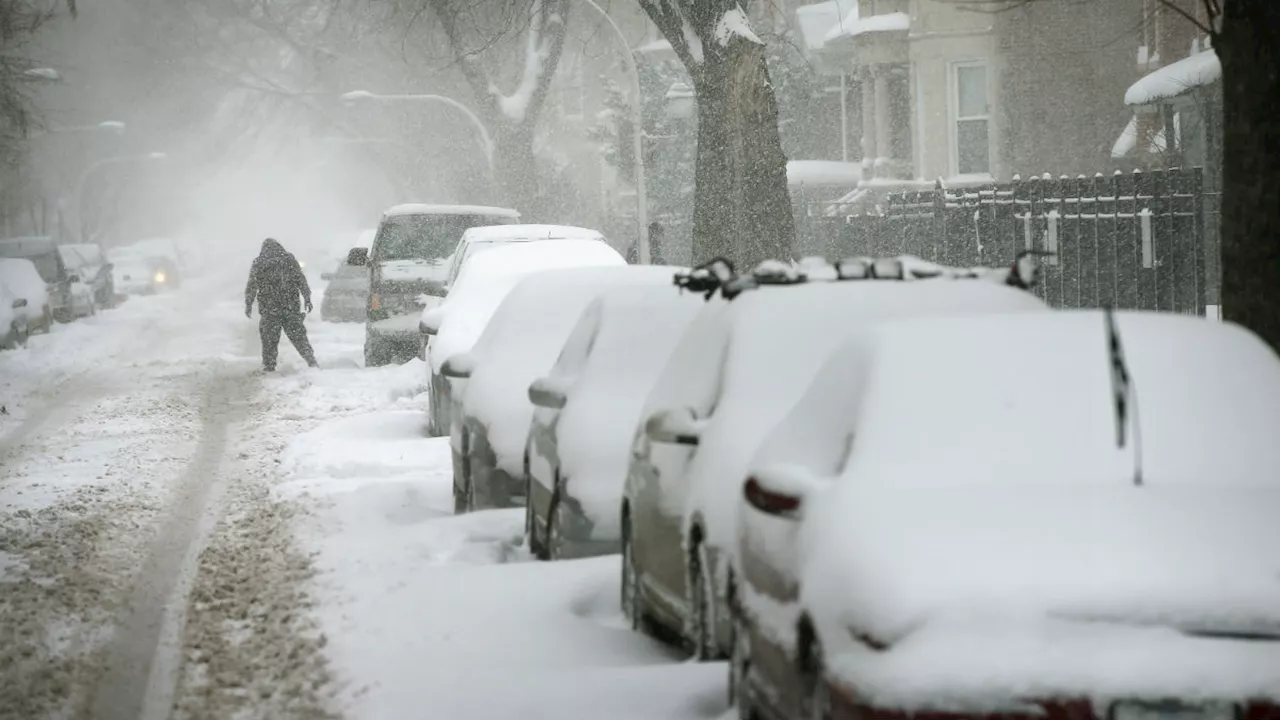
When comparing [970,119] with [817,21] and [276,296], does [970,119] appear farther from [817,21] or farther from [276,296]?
[276,296]

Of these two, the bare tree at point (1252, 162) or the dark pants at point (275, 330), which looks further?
the dark pants at point (275, 330)

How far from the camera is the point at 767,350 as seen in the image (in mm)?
7309

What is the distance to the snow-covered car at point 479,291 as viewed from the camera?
16094mm

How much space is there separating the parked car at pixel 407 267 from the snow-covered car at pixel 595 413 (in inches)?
565

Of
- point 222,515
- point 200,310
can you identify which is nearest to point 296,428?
point 222,515

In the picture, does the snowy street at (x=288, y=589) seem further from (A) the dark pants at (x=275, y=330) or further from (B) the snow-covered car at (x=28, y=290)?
(B) the snow-covered car at (x=28, y=290)

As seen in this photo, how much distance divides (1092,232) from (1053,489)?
16940 millimetres

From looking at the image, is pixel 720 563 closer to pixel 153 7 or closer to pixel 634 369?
pixel 634 369

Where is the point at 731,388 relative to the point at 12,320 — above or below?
above

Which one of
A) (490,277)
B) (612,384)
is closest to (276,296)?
(490,277)

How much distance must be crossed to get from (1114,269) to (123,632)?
45.8ft

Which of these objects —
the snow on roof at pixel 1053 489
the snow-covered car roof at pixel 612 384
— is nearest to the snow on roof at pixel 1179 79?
the snow-covered car roof at pixel 612 384

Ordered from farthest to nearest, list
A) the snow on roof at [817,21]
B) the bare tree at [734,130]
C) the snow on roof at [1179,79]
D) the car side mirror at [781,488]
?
the snow on roof at [817,21] → the snow on roof at [1179,79] → the bare tree at [734,130] → the car side mirror at [781,488]

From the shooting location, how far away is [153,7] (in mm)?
51438
